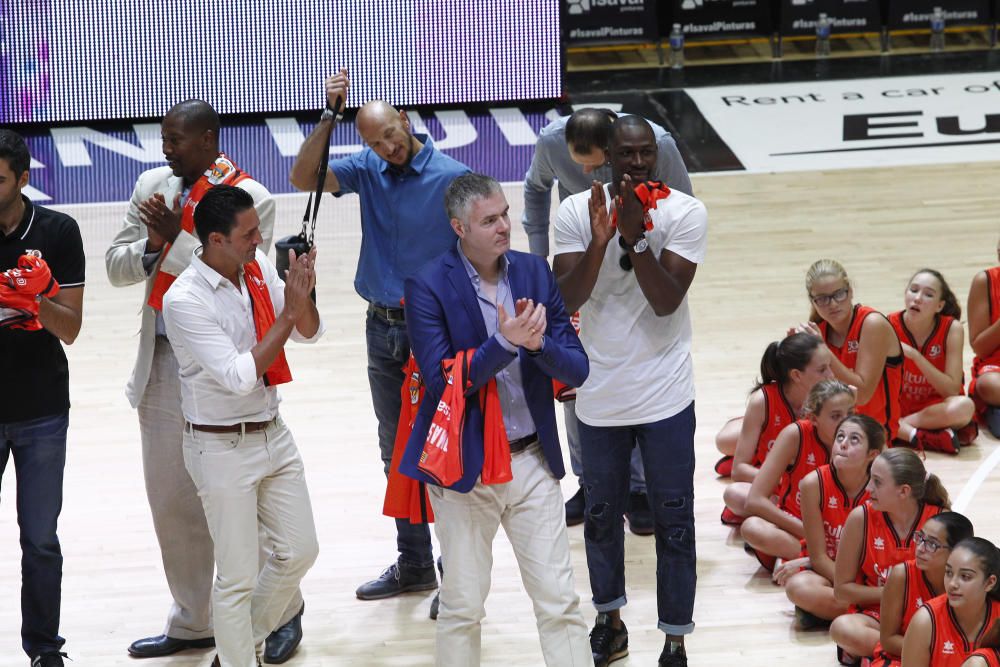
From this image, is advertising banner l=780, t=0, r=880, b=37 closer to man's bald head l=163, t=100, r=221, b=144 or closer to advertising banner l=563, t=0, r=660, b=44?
advertising banner l=563, t=0, r=660, b=44

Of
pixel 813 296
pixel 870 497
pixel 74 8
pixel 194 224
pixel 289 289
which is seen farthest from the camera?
pixel 74 8

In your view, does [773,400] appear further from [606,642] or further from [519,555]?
[519,555]

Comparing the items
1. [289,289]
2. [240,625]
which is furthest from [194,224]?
[240,625]

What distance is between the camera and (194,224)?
4.35 meters

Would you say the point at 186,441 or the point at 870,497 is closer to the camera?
the point at 186,441

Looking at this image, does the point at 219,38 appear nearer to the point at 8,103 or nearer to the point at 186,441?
the point at 8,103

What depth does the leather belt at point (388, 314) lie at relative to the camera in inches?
196

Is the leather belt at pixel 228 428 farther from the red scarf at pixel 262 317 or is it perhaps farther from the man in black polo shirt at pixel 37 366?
the man in black polo shirt at pixel 37 366

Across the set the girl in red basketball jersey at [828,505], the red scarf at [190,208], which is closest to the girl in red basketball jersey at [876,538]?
the girl in red basketball jersey at [828,505]

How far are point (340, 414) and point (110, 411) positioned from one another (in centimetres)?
110

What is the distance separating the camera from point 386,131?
15.8 ft

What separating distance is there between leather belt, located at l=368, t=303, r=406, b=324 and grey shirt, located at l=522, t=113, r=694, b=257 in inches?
21.2

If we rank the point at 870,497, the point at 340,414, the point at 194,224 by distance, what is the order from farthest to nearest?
the point at 340,414 → the point at 870,497 → the point at 194,224

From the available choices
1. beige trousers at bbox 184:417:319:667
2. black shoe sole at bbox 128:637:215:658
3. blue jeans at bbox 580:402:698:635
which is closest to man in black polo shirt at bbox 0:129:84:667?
black shoe sole at bbox 128:637:215:658
